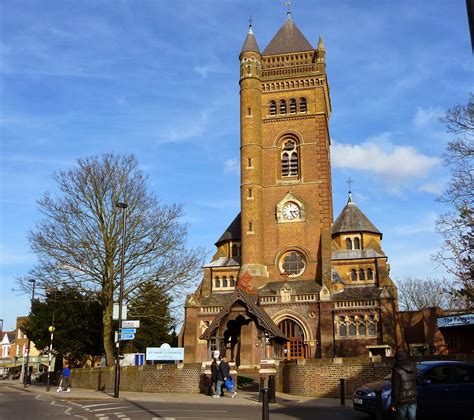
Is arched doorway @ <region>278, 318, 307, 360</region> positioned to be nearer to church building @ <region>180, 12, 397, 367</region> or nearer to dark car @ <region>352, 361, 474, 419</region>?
church building @ <region>180, 12, 397, 367</region>

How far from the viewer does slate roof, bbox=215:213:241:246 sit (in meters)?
47.7

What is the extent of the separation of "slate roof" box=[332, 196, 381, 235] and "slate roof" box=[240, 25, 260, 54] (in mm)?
16916

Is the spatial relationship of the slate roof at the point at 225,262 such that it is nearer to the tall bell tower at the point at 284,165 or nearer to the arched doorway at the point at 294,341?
the tall bell tower at the point at 284,165

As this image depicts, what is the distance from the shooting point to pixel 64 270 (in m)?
28.9

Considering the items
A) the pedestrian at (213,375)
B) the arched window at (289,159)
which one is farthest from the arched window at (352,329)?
the pedestrian at (213,375)

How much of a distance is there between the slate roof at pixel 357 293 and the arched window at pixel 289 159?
36.8ft

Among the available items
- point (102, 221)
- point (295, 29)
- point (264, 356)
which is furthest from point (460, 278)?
point (295, 29)

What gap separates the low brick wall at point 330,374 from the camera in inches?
792

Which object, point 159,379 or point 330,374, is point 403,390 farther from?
point 159,379

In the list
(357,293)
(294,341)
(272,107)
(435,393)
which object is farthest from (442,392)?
(272,107)

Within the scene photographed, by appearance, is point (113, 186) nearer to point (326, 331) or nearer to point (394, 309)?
point (326, 331)

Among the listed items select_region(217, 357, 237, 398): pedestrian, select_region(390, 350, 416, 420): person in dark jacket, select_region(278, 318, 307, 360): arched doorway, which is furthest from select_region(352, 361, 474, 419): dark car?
select_region(278, 318, 307, 360): arched doorway

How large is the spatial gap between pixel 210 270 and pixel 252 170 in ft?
30.7

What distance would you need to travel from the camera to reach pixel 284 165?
46.9 metres
